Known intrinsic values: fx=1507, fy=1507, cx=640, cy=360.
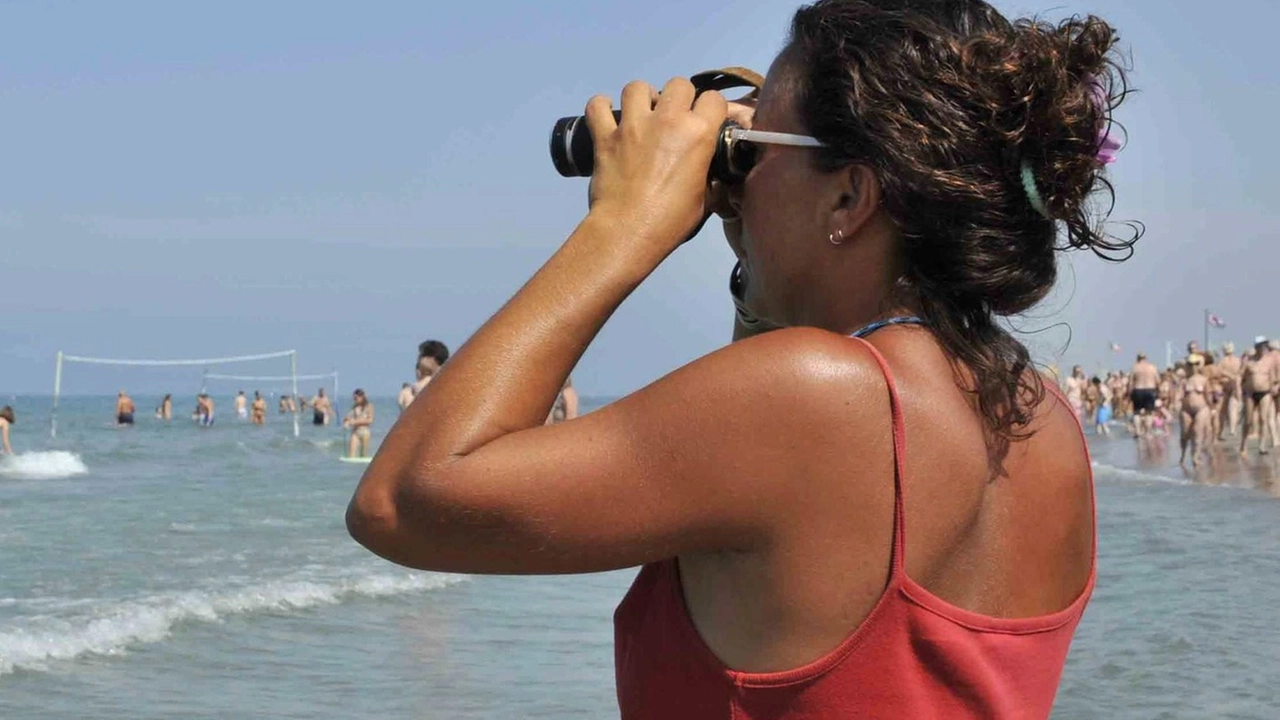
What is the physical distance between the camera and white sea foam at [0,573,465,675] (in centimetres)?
816

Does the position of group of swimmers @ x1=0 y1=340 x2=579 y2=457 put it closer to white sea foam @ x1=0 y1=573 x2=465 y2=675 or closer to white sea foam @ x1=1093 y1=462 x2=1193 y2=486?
white sea foam @ x1=0 y1=573 x2=465 y2=675

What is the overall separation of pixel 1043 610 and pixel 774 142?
21.4 inches

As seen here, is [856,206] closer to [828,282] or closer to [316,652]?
[828,282]

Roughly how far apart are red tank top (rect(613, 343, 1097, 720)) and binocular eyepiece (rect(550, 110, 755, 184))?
0.25 m

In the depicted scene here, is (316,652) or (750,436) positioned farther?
(316,652)

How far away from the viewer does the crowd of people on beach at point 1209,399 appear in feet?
80.2

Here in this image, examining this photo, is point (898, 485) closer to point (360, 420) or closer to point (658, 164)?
point (658, 164)

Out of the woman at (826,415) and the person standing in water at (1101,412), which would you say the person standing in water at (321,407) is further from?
the woman at (826,415)

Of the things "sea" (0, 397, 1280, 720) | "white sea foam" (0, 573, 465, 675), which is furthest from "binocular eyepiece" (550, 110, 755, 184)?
"white sea foam" (0, 573, 465, 675)

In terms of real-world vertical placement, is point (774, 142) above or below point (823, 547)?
above

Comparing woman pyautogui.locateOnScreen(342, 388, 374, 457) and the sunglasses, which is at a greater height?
the sunglasses

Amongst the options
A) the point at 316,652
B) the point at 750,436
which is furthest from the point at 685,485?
the point at 316,652

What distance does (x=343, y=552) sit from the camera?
1320 cm

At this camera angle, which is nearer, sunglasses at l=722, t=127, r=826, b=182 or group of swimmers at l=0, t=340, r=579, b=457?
sunglasses at l=722, t=127, r=826, b=182
